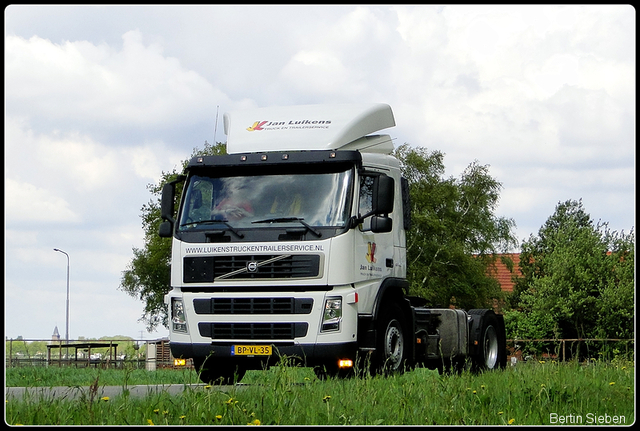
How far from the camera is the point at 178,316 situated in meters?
11.9

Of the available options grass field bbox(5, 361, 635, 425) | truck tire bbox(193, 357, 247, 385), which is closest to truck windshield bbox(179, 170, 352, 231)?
truck tire bbox(193, 357, 247, 385)

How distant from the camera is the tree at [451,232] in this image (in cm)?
5016

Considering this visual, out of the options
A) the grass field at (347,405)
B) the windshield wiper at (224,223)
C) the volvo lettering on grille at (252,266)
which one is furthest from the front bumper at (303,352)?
the grass field at (347,405)

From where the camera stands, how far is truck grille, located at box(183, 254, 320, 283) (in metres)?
11.2

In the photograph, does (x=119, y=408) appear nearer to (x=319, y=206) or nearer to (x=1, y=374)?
(x=1, y=374)

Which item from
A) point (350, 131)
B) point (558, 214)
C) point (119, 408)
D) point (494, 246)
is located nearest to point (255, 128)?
point (350, 131)

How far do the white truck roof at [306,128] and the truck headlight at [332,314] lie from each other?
2.21 metres

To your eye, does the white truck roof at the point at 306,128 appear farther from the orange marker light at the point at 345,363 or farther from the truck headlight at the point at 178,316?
the orange marker light at the point at 345,363

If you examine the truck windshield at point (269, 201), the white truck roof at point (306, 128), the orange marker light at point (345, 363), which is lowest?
the orange marker light at point (345, 363)

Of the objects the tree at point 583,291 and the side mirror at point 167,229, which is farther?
the tree at point 583,291

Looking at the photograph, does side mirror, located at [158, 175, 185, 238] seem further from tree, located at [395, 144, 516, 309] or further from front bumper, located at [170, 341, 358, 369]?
tree, located at [395, 144, 516, 309]

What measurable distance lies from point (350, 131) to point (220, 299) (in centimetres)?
300

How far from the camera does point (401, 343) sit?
12.6m

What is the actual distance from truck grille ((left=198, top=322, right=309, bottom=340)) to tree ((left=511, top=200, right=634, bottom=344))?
130 feet
